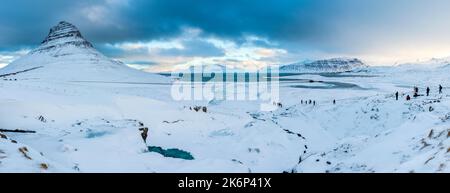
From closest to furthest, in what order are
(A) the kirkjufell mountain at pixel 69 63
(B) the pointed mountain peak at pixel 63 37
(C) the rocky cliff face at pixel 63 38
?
(A) the kirkjufell mountain at pixel 69 63, (C) the rocky cliff face at pixel 63 38, (B) the pointed mountain peak at pixel 63 37

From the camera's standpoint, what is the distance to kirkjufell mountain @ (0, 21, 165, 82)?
351ft

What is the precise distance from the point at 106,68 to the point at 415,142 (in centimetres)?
12608

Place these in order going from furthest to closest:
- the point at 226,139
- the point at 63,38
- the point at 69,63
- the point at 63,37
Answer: the point at 63,37, the point at 63,38, the point at 69,63, the point at 226,139

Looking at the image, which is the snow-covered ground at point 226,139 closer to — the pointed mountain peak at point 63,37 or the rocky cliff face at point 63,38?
the rocky cliff face at point 63,38

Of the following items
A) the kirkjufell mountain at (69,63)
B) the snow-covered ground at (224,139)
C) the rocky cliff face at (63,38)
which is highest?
the rocky cliff face at (63,38)

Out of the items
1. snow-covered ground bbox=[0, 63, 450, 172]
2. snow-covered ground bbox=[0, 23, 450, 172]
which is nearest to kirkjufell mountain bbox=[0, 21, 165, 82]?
snow-covered ground bbox=[0, 23, 450, 172]

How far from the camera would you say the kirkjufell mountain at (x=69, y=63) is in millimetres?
107000

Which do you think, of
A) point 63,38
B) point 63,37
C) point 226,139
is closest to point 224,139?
point 226,139

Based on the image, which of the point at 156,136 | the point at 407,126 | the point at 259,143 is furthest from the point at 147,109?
the point at 407,126

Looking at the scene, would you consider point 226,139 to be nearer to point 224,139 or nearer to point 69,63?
point 224,139

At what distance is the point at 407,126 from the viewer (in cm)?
1367

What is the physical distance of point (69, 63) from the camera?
132 metres

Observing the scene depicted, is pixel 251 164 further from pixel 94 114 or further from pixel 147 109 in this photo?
pixel 147 109

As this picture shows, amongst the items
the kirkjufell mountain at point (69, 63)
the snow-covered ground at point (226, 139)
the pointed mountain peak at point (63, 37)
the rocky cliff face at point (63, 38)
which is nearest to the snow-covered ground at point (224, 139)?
the snow-covered ground at point (226, 139)
